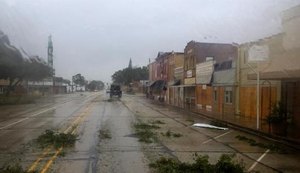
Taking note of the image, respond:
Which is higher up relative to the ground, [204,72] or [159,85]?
[204,72]

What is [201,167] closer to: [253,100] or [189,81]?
[253,100]

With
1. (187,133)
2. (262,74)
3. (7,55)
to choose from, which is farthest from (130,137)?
(7,55)

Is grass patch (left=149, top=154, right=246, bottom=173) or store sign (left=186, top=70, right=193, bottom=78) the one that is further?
store sign (left=186, top=70, right=193, bottom=78)

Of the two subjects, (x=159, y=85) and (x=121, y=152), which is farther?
(x=159, y=85)

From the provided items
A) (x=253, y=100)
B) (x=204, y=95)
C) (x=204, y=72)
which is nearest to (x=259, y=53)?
(x=253, y=100)

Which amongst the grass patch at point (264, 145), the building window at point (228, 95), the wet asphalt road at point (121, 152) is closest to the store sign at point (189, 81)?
the building window at point (228, 95)

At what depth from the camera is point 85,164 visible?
12469mm

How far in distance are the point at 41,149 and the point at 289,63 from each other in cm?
1246

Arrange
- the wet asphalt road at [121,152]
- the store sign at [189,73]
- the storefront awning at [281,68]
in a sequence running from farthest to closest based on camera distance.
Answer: the store sign at [189,73], the storefront awning at [281,68], the wet asphalt road at [121,152]

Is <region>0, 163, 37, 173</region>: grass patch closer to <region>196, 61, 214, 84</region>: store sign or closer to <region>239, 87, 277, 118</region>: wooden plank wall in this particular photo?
<region>239, 87, 277, 118</region>: wooden plank wall

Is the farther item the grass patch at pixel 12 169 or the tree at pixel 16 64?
the tree at pixel 16 64

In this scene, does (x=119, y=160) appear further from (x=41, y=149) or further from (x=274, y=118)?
(x=274, y=118)

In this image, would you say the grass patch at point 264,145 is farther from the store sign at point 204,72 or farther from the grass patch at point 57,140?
the store sign at point 204,72

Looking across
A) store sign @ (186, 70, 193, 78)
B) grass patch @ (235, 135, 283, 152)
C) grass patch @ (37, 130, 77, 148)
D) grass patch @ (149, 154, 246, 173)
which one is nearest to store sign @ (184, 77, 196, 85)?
store sign @ (186, 70, 193, 78)
